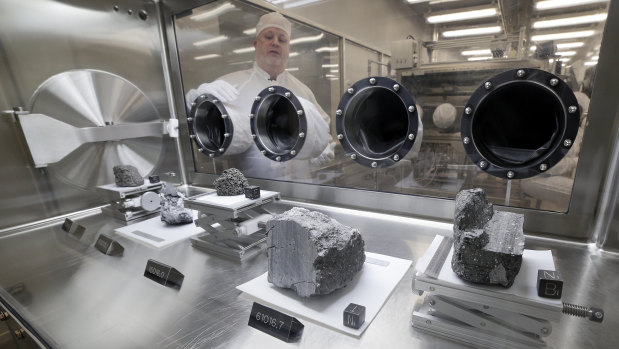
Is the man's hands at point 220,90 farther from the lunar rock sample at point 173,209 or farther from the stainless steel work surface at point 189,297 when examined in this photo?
the stainless steel work surface at point 189,297

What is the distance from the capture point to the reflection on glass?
87cm

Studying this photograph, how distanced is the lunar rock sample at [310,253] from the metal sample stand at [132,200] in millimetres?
892

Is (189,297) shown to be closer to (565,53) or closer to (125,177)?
(125,177)

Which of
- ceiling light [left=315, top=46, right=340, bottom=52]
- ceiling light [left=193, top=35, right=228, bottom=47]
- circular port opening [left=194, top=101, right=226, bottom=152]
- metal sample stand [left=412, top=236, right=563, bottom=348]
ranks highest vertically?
ceiling light [left=193, top=35, right=228, bottom=47]

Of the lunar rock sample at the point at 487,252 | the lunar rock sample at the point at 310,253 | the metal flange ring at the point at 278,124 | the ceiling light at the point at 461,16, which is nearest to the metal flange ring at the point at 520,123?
the ceiling light at the point at 461,16

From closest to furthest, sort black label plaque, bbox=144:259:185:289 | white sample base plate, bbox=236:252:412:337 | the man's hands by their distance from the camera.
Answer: white sample base plate, bbox=236:252:412:337
black label plaque, bbox=144:259:185:289
the man's hands

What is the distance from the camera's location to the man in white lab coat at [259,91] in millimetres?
1347

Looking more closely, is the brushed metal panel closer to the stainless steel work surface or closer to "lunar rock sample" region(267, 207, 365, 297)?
the stainless steel work surface

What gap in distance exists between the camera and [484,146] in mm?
1001

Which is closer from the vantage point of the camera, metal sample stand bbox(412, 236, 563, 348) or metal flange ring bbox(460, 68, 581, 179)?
metal sample stand bbox(412, 236, 563, 348)

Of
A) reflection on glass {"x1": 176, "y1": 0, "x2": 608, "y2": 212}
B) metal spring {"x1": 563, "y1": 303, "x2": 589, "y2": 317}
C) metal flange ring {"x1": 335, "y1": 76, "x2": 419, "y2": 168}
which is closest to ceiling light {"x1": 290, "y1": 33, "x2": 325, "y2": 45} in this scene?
reflection on glass {"x1": 176, "y1": 0, "x2": 608, "y2": 212}

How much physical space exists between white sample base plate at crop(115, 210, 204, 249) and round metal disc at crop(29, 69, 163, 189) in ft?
1.54

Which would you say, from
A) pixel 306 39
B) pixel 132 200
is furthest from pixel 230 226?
pixel 306 39

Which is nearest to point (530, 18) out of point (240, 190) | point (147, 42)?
point (240, 190)
